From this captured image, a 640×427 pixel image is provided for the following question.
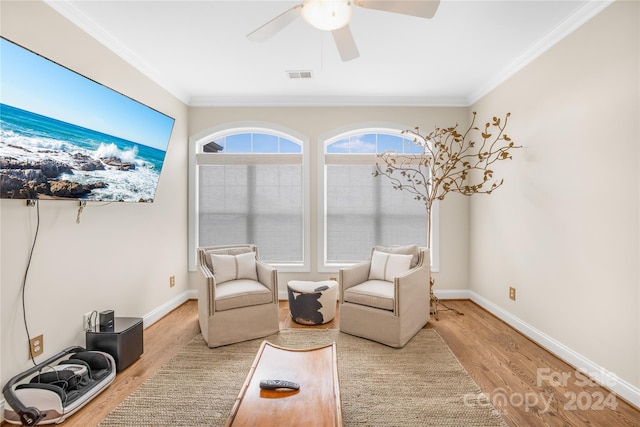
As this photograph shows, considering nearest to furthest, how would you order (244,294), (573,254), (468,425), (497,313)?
(468,425) < (573,254) < (244,294) < (497,313)

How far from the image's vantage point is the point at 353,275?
128 inches

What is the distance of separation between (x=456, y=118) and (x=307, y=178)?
6.82ft

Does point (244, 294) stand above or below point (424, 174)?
below

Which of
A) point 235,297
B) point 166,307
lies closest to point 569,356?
point 235,297

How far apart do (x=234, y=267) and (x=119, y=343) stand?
115 centimetres

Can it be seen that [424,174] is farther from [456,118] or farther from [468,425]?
[468,425]

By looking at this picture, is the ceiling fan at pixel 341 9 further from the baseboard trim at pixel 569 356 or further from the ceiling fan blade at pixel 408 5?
the baseboard trim at pixel 569 356

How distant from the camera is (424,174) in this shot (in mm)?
4340

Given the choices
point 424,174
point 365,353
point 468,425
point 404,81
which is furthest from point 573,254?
point 404,81

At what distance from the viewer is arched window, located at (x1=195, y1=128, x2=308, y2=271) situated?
4.34 metres

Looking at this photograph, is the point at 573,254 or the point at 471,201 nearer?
the point at 573,254

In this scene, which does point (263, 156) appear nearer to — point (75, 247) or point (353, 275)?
point (353, 275)

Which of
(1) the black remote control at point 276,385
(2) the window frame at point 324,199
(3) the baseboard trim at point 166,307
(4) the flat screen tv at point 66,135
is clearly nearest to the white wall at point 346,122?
(2) the window frame at point 324,199

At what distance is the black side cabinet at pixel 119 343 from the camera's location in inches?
95.2
